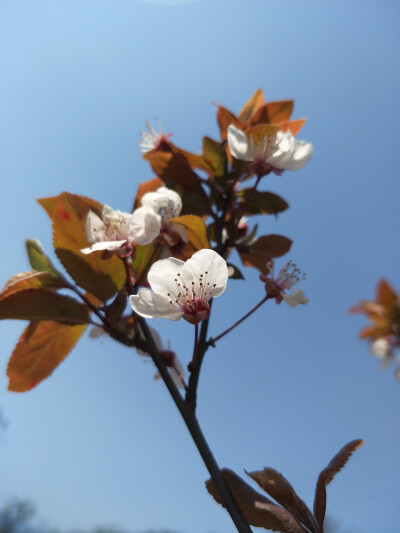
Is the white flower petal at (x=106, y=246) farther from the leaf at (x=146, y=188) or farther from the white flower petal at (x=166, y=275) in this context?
the leaf at (x=146, y=188)

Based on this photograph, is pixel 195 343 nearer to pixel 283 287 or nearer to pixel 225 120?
pixel 283 287

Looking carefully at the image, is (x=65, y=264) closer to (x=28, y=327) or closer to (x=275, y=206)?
(x=28, y=327)

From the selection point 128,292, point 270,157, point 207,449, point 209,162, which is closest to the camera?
point 207,449

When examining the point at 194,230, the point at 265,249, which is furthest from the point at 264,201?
the point at 194,230

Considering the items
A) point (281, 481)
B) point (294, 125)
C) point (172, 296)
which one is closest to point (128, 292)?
point (172, 296)

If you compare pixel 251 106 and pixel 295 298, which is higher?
pixel 251 106
